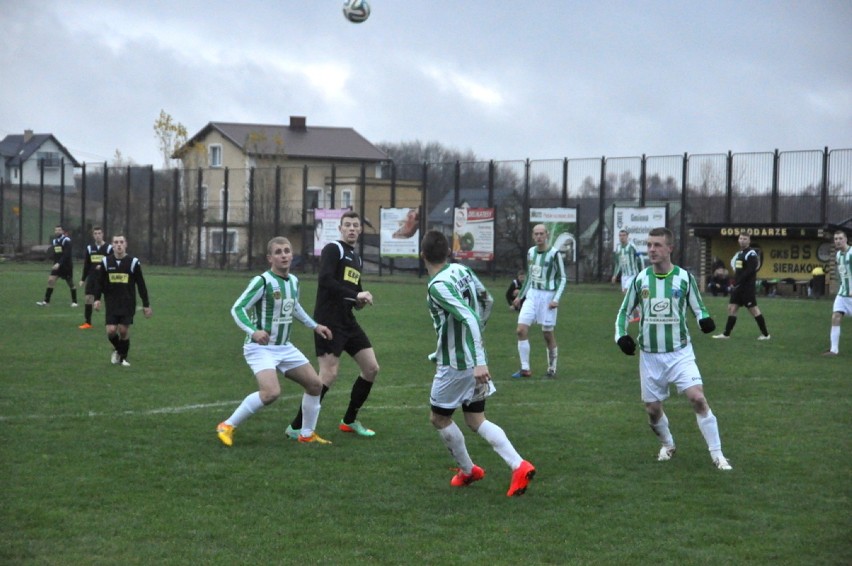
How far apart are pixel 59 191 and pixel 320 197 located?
1854 centimetres

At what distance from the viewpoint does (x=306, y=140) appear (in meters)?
77.6

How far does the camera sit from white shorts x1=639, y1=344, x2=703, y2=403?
8.24m

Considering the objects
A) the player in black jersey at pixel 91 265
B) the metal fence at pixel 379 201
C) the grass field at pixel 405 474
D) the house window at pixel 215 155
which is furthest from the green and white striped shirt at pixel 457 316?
the house window at pixel 215 155

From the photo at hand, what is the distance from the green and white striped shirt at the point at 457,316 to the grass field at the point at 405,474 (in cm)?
97

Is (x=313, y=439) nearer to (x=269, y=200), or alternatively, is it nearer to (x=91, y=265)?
(x=91, y=265)

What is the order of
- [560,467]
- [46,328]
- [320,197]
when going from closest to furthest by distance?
[560,467], [46,328], [320,197]

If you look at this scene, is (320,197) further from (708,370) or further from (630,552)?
(630,552)

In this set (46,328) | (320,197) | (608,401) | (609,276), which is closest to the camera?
(608,401)

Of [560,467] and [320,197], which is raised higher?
[320,197]

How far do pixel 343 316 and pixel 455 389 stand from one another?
100 inches

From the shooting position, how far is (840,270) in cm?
1672

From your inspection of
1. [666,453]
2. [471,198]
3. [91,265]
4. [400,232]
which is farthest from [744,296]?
[471,198]

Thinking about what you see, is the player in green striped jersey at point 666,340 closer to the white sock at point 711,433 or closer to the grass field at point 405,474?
the white sock at point 711,433

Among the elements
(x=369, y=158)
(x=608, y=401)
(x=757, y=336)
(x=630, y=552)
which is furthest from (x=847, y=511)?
(x=369, y=158)
